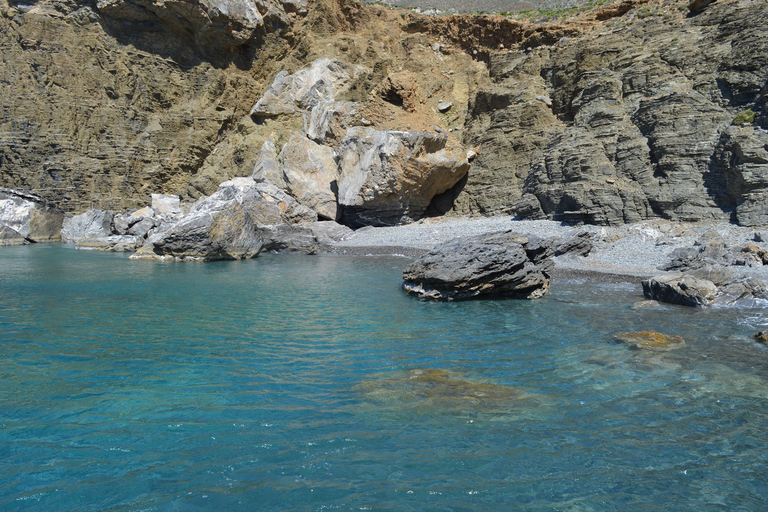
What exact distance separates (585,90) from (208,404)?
2431 cm

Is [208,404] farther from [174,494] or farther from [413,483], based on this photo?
[413,483]

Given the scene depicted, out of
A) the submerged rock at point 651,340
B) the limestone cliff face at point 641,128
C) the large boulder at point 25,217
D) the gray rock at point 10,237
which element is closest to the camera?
the submerged rock at point 651,340

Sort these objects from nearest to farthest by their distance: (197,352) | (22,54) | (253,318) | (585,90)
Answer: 1. (197,352)
2. (253,318)
3. (585,90)
4. (22,54)

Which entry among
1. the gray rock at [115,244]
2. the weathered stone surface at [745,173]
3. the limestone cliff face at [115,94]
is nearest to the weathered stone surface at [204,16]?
the limestone cliff face at [115,94]

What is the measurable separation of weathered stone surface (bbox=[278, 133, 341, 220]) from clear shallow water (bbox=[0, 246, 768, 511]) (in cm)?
1764

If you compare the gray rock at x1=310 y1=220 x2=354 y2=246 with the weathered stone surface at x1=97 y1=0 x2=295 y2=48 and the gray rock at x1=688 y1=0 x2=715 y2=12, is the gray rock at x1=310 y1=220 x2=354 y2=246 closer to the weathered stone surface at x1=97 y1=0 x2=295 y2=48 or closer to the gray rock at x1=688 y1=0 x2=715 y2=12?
the gray rock at x1=688 y1=0 x2=715 y2=12

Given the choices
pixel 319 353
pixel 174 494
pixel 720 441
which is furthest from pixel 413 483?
pixel 319 353

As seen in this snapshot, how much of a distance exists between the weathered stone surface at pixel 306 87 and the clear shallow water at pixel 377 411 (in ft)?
87.6

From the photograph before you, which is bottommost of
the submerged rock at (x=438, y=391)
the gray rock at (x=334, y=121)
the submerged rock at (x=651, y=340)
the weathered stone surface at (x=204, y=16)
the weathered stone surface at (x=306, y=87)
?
the submerged rock at (x=438, y=391)

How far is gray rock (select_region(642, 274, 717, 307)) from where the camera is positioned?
30.3 ft

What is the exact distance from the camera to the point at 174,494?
2.99 m

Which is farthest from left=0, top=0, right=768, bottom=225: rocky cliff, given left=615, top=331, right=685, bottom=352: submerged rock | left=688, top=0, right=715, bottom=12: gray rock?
left=615, top=331, right=685, bottom=352: submerged rock

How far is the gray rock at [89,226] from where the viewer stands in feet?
86.4

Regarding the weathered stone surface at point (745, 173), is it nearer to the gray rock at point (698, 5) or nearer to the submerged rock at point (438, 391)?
the gray rock at point (698, 5)
